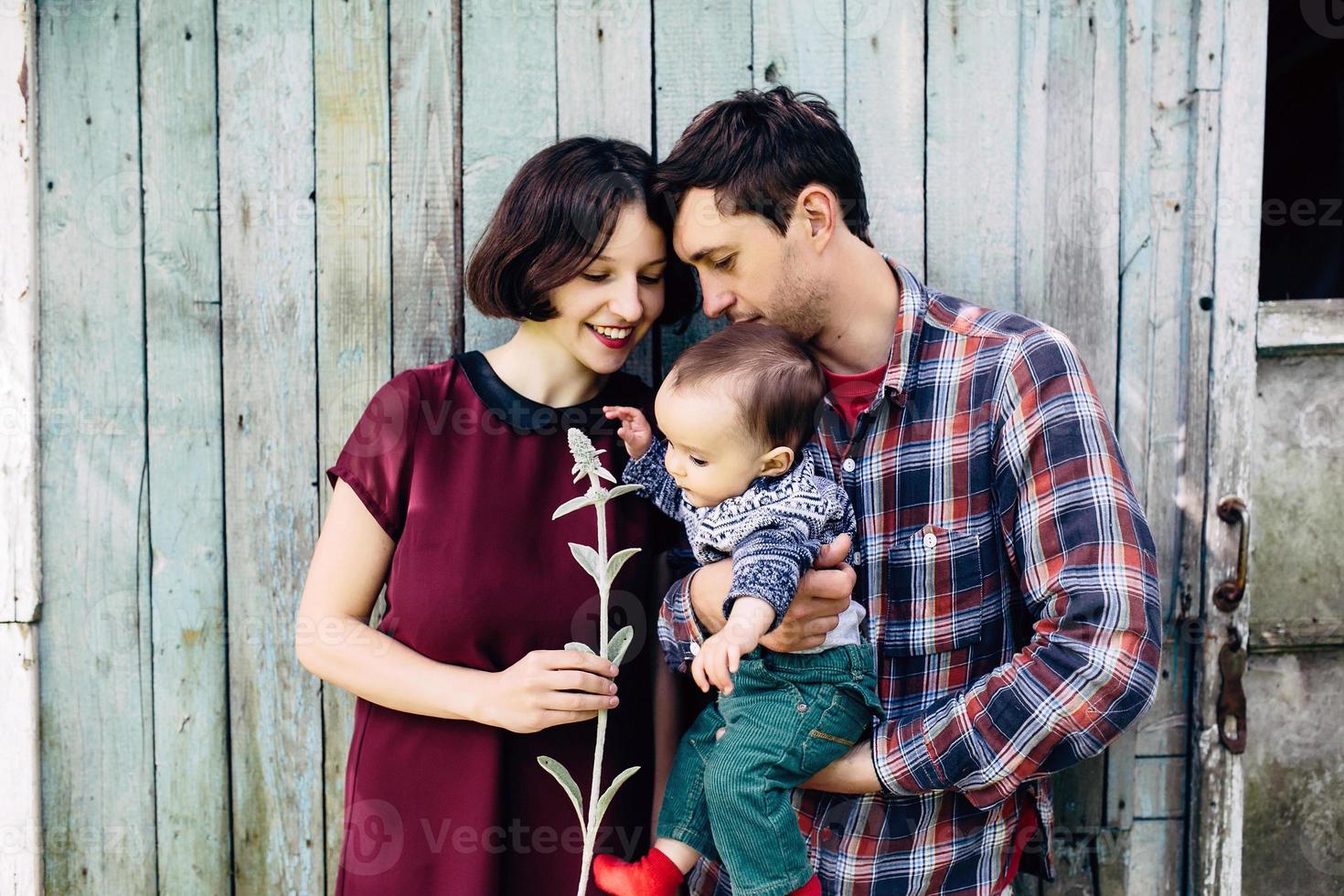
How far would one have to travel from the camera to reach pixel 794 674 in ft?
5.26

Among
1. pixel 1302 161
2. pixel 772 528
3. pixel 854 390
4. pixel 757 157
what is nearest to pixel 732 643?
pixel 772 528

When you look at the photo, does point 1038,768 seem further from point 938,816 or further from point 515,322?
point 515,322

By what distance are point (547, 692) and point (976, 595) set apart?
70cm

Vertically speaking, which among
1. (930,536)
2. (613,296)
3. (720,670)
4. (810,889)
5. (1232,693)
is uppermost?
(613,296)

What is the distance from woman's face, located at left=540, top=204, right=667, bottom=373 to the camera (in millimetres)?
1718

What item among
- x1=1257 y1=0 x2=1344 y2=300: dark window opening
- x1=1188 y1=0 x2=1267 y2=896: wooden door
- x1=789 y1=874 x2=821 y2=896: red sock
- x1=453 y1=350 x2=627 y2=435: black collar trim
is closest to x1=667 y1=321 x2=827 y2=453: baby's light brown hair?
x1=453 y1=350 x2=627 y2=435: black collar trim

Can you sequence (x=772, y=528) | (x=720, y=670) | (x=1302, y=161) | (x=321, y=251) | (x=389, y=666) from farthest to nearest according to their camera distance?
(x=1302, y=161)
(x=321, y=251)
(x=389, y=666)
(x=772, y=528)
(x=720, y=670)

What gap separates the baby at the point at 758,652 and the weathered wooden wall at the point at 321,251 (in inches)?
20.8

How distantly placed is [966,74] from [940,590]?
1.09 meters

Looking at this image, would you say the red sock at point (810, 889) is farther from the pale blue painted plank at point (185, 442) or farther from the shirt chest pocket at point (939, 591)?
the pale blue painted plank at point (185, 442)

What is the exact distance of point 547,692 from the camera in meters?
1.57

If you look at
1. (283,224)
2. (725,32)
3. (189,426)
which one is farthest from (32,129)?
(725,32)

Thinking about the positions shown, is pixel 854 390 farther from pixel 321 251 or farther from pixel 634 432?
pixel 321 251

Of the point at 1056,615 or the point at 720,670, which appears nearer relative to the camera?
the point at 720,670
